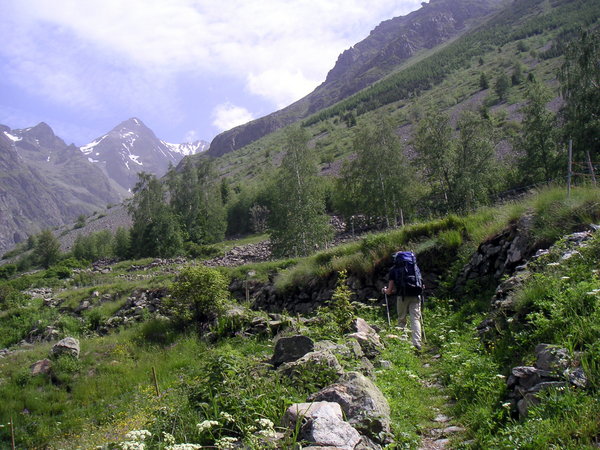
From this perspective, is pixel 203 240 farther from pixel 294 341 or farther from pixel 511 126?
pixel 294 341

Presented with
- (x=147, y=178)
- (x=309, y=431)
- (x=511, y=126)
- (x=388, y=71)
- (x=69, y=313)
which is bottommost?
(x=69, y=313)

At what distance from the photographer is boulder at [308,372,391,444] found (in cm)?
358

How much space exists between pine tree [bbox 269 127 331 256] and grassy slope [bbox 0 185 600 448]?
7310 millimetres

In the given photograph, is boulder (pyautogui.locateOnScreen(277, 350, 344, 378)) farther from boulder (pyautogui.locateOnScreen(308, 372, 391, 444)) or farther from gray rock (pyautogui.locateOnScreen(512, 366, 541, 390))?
gray rock (pyautogui.locateOnScreen(512, 366, 541, 390))

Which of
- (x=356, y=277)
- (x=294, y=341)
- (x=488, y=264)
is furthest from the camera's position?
(x=356, y=277)

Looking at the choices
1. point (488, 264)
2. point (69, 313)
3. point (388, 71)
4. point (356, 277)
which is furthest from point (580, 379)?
point (388, 71)

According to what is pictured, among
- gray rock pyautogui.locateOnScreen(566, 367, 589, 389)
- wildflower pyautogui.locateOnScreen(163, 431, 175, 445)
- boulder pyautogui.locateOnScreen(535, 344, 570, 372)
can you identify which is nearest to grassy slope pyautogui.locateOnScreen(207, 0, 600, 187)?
boulder pyautogui.locateOnScreen(535, 344, 570, 372)

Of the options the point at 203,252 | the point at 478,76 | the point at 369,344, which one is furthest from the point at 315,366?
→ the point at 478,76

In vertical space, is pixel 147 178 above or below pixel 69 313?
above

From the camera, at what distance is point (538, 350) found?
383 cm

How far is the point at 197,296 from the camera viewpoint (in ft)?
44.9

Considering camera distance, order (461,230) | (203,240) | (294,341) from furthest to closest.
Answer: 1. (203,240)
2. (461,230)
3. (294,341)

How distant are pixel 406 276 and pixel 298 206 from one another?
18.9 meters

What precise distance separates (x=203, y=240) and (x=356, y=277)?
126 ft
